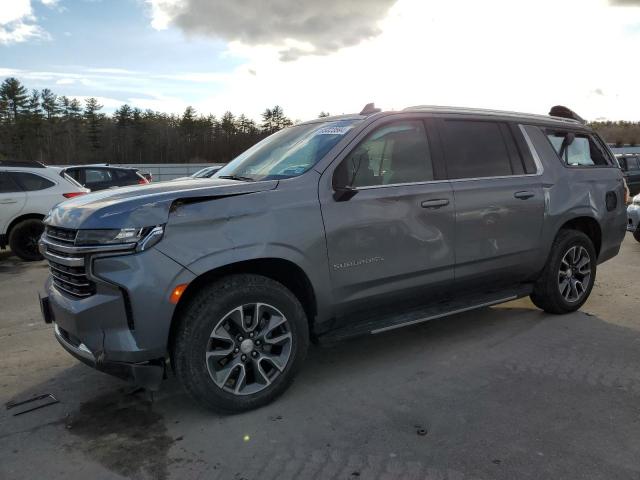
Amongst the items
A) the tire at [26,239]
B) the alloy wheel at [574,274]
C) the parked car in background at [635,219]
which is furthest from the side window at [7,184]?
the parked car in background at [635,219]

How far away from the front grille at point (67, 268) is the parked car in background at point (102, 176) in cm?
951

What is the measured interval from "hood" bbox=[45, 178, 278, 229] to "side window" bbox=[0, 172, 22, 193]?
22.4 ft

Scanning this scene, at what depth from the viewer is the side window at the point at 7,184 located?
924cm

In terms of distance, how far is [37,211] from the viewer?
9352 mm

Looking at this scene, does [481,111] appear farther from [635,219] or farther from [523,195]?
[635,219]

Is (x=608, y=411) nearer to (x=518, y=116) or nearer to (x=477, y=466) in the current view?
(x=477, y=466)

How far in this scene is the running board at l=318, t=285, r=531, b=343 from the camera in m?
3.73

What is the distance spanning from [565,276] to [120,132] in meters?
85.9

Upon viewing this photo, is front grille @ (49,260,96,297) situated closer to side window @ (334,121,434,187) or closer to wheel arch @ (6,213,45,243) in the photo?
side window @ (334,121,434,187)

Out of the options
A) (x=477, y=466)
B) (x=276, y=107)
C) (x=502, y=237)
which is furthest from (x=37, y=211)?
(x=276, y=107)

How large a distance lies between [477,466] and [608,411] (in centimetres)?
114

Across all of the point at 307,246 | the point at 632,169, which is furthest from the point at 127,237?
the point at 632,169

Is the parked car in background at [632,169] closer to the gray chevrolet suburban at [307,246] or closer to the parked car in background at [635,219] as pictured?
the parked car in background at [635,219]

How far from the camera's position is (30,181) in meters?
9.49
